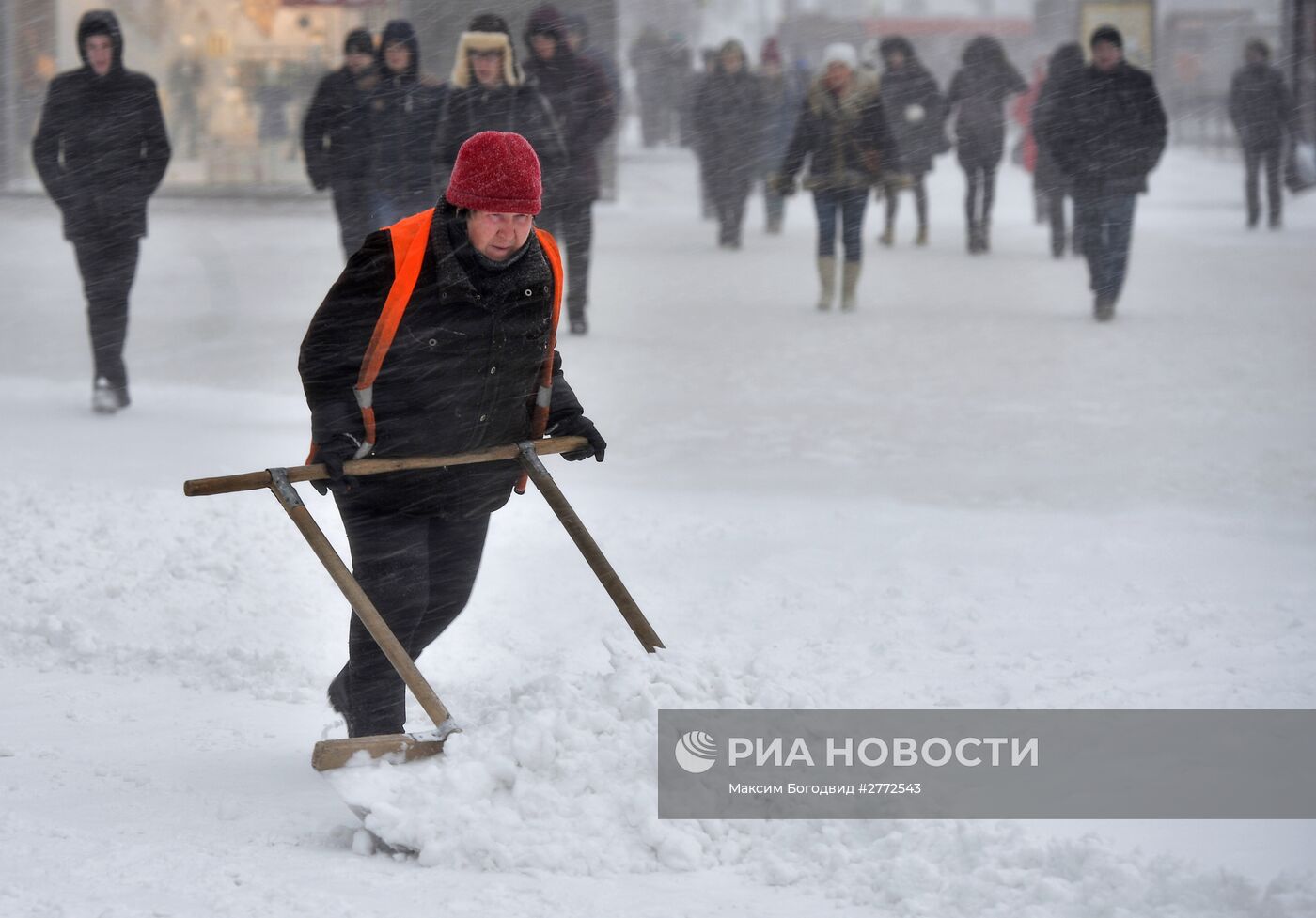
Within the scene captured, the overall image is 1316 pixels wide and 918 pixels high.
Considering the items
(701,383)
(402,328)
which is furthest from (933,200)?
(402,328)

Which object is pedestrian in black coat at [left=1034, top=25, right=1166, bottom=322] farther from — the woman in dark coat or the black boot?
the black boot

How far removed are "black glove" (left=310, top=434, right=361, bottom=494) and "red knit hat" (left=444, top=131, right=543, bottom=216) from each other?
54cm

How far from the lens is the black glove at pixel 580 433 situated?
12.6ft

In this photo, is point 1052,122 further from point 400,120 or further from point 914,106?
point 914,106

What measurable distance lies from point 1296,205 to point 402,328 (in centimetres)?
1758

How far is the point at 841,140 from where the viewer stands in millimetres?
11594

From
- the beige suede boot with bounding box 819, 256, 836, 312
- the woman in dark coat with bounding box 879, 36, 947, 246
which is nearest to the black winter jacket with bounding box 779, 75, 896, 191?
the beige suede boot with bounding box 819, 256, 836, 312

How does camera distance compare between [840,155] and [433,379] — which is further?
[840,155]

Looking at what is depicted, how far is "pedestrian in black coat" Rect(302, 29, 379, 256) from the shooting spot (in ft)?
31.1

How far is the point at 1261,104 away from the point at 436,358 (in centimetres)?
1392

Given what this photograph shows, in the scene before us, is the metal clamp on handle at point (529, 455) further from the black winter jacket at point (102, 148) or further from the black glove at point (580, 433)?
the black winter jacket at point (102, 148)

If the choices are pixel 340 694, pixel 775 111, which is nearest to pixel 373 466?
pixel 340 694

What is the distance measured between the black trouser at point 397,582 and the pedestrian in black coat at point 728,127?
12.1 metres

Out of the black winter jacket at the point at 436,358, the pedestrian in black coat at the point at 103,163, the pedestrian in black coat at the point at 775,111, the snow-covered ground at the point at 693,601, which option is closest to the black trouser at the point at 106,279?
the pedestrian in black coat at the point at 103,163
